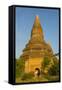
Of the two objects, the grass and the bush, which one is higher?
the bush

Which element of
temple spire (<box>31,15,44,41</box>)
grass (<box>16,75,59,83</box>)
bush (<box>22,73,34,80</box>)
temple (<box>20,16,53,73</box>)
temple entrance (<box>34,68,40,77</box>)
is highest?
temple spire (<box>31,15,44,41</box>)

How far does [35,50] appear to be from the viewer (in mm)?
1879

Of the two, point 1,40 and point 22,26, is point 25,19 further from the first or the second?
point 1,40

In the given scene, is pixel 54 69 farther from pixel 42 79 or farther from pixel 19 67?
pixel 19 67

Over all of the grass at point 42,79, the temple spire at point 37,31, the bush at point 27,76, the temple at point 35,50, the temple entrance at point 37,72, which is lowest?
the grass at point 42,79

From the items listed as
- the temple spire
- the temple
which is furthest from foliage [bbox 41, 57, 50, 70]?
the temple spire

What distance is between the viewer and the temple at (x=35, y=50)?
1.85 metres

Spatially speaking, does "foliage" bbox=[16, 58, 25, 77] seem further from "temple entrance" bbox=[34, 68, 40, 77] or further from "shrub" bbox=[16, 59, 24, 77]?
"temple entrance" bbox=[34, 68, 40, 77]

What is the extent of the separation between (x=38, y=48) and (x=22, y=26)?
204 millimetres

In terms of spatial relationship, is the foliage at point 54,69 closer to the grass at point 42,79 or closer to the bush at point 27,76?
the grass at point 42,79

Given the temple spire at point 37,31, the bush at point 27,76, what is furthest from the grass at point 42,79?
the temple spire at point 37,31

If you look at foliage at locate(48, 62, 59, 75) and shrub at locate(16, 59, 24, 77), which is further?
foliage at locate(48, 62, 59, 75)

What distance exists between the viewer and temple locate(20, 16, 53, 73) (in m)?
1.85

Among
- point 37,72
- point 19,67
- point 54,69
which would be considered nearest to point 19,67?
point 19,67
